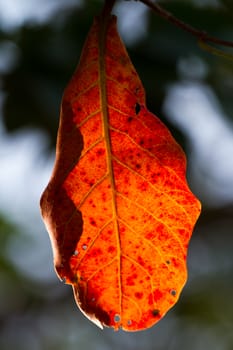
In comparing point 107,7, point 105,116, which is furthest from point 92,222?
point 107,7

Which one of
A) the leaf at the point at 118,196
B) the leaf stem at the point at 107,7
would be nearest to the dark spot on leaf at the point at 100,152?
the leaf at the point at 118,196

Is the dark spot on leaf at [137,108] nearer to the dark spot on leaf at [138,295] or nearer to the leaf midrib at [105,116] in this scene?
the leaf midrib at [105,116]

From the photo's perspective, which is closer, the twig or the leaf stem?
the twig

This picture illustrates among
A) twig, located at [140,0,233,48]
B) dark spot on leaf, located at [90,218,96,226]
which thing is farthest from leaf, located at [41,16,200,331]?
twig, located at [140,0,233,48]

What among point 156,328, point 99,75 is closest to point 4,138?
point 99,75

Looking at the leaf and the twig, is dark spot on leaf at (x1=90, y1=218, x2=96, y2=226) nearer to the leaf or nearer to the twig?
the leaf

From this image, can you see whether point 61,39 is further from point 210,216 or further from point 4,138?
point 210,216

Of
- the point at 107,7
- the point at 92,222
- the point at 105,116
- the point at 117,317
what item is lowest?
the point at 117,317

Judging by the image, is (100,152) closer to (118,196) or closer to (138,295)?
(118,196)
